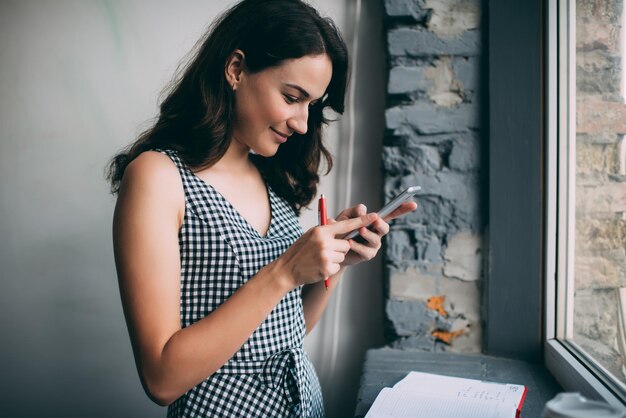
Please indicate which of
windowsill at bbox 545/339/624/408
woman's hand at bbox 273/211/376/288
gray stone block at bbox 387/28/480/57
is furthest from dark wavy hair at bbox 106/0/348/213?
windowsill at bbox 545/339/624/408

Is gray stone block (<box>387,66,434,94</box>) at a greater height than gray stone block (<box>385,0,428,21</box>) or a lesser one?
lesser

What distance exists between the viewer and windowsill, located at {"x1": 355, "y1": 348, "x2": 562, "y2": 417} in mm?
1250

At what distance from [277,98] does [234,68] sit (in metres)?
0.12

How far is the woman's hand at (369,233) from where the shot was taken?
3.41 feet

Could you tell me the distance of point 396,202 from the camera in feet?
3.28

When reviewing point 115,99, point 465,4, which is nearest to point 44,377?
point 115,99

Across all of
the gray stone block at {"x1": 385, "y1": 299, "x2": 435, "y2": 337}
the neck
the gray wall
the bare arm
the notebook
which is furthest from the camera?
the gray wall

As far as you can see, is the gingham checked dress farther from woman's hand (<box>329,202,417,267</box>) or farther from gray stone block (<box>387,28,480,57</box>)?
gray stone block (<box>387,28,480,57</box>)

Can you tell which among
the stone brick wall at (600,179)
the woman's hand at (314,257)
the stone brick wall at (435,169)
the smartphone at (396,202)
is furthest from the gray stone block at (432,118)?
the woman's hand at (314,257)

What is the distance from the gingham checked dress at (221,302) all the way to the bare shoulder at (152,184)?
0.09ft

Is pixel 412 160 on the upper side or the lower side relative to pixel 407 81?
lower

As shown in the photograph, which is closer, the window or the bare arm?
the bare arm

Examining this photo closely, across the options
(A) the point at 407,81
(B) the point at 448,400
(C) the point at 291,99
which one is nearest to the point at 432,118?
(A) the point at 407,81

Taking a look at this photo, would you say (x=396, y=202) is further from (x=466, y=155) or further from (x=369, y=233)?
(x=466, y=155)
